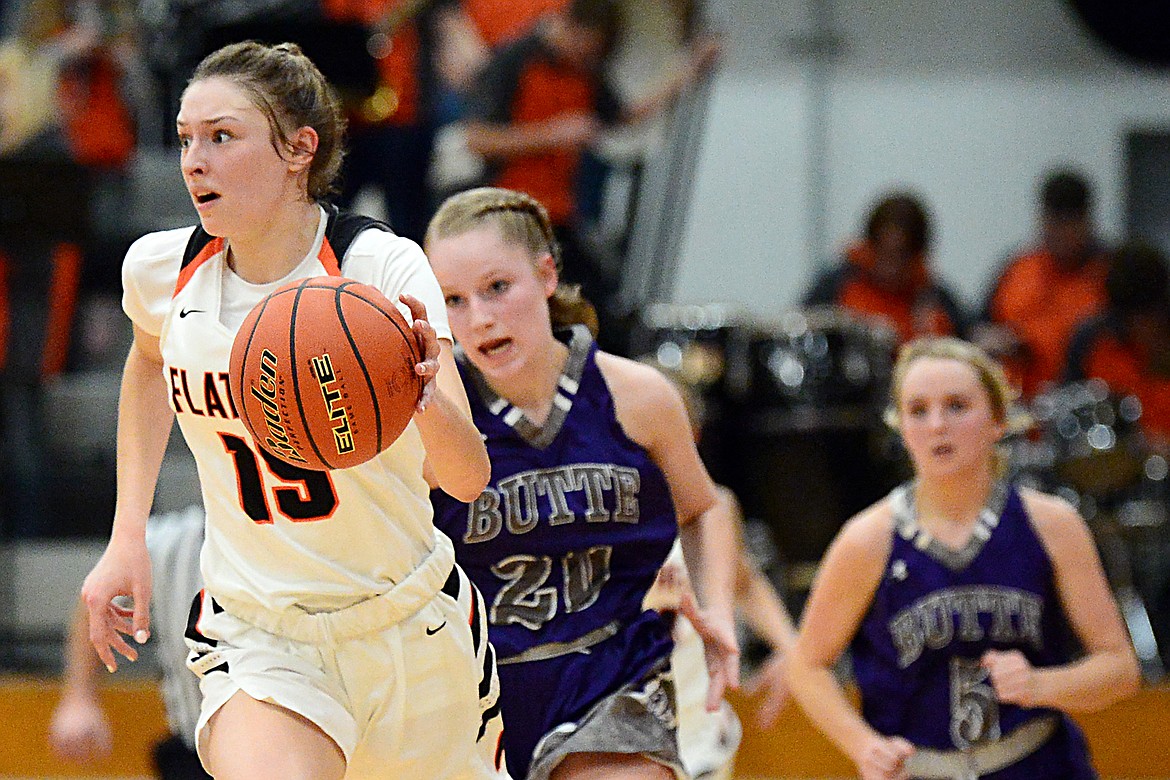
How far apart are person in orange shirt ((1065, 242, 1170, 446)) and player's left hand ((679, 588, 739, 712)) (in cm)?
397

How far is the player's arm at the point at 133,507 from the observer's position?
2971mm

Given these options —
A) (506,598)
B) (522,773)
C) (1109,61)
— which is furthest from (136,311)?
(1109,61)

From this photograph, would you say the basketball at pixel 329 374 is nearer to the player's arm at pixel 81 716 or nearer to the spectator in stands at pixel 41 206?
the player's arm at pixel 81 716

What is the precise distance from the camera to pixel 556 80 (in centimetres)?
772

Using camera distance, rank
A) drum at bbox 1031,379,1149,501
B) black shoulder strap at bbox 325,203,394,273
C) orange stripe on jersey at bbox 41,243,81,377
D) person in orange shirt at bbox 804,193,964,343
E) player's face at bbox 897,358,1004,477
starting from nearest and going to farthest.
Answer: 1. black shoulder strap at bbox 325,203,394,273
2. player's face at bbox 897,358,1004,477
3. drum at bbox 1031,379,1149,501
4. orange stripe on jersey at bbox 41,243,81,377
5. person in orange shirt at bbox 804,193,964,343

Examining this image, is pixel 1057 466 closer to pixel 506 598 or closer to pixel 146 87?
pixel 506 598

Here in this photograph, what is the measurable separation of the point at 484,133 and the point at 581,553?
442cm

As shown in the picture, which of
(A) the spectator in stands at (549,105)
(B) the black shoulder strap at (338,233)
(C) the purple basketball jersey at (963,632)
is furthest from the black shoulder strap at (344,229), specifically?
(A) the spectator in stands at (549,105)

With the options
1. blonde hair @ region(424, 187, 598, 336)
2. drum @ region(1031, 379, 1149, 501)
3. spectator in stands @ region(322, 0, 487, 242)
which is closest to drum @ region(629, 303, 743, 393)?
spectator in stands @ region(322, 0, 487, 242)

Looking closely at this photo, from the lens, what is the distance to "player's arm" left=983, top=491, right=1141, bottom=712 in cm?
371

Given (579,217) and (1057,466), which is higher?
(579,217)

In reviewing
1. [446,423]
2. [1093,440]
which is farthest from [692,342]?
[446,423]

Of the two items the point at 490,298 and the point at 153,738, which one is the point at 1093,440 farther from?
the point at 490,298

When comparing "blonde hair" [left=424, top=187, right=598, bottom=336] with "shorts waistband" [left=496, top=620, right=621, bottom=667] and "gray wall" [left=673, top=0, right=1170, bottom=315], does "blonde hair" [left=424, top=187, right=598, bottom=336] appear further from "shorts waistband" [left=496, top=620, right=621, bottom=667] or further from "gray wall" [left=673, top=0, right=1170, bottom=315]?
"gray wall" [left=673, top=0, right=1170, bottom=315]
